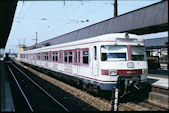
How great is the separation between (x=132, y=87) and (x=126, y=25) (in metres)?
6.81

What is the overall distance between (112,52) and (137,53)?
1324 millimetres

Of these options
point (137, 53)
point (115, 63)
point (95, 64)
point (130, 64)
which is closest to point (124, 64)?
point (130, 64)

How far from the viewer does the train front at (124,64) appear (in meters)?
8.55

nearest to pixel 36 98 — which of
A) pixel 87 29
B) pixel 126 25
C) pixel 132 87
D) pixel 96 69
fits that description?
pixel 96 69

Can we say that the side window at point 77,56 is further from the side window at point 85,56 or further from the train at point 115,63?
the train at point 115,63

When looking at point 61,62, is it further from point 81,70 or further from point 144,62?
point 144,62

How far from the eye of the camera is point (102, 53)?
8859 millimetres

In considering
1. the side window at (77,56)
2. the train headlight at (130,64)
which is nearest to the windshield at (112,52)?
the train headlight at (130,64)

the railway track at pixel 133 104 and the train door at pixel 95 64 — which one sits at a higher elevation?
the train door at pixel 95 64

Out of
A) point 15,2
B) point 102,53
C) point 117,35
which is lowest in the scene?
point 102,53

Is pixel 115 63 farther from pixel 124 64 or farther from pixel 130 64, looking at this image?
Answer: pixel 130 64

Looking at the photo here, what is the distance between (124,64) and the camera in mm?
8656

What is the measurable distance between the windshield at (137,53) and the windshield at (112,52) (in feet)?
1.53

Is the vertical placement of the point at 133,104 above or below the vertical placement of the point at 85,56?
below
